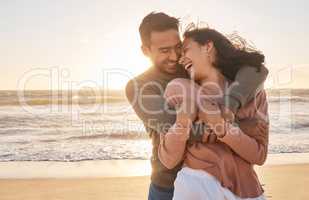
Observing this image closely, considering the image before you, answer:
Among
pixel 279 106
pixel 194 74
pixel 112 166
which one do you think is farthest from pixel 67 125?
pixel 194 74

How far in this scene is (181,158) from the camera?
6.38 ft

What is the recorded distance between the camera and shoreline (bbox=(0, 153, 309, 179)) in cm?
800

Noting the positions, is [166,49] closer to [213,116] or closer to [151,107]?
[151,107]

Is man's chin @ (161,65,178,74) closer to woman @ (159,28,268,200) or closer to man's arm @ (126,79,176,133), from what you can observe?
man's arm @ (126,79,176,133)

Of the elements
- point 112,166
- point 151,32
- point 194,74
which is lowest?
point 112,166

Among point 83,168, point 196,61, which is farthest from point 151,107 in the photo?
point 83,168

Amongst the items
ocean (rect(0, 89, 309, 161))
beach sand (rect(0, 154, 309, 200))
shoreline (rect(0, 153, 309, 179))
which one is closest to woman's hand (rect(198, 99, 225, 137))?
beach sand (rect(0, 154, 309, 200))

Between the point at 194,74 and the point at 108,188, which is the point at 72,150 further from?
the point at 194,74

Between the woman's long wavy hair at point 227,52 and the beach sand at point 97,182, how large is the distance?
4.50 m

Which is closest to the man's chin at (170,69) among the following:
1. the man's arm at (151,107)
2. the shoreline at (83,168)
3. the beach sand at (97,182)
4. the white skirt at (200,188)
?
the man's arm at (151,107)

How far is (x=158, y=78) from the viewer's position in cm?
238

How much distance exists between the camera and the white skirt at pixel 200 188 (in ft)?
6.19

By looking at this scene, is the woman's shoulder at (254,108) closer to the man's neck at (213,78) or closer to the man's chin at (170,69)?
the man's neck at (213,78)

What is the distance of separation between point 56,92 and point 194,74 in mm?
27525
